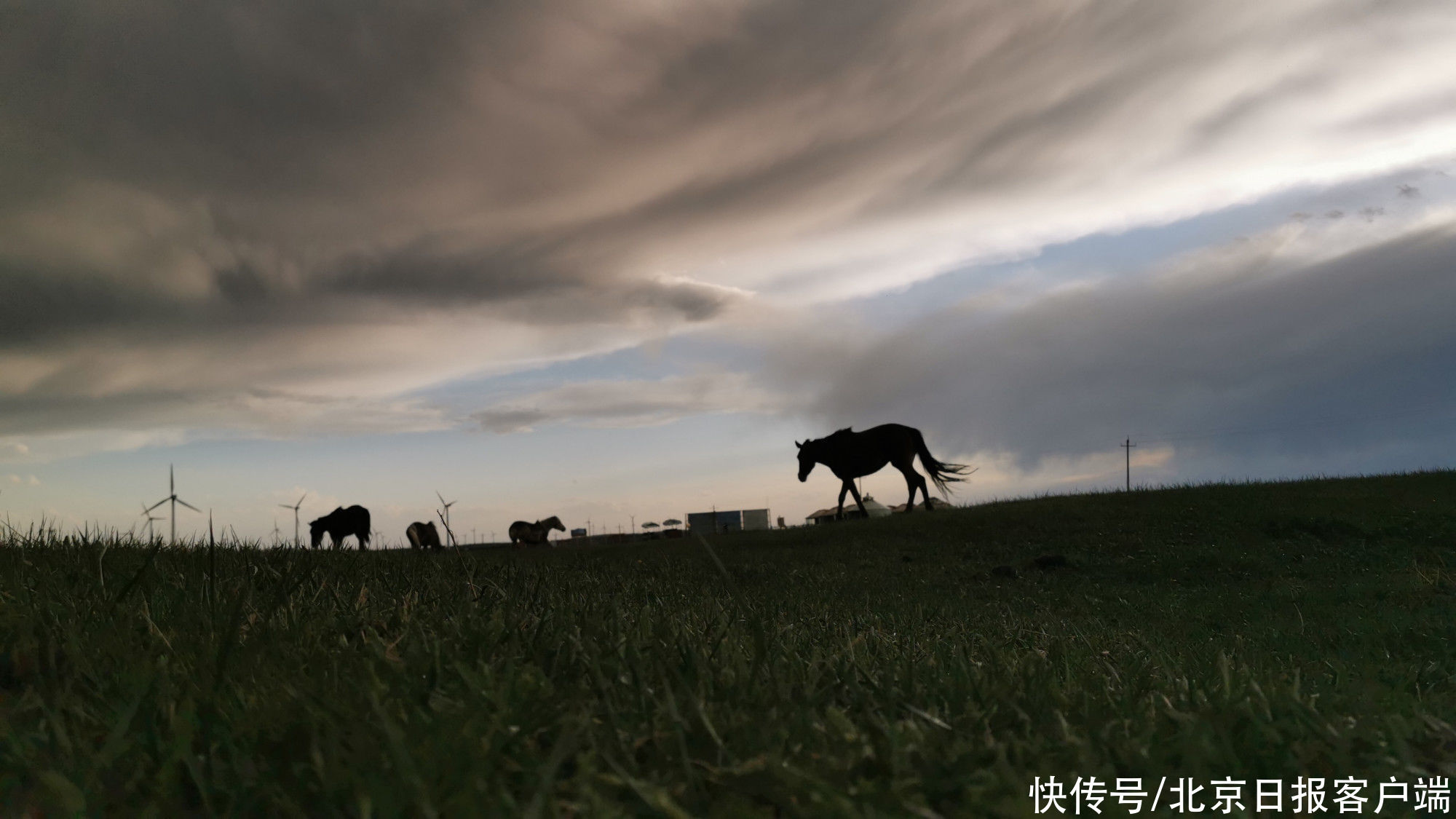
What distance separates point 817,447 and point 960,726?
3089 cm

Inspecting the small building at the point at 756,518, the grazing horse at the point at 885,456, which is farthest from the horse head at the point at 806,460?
the small building at the point at 756,518

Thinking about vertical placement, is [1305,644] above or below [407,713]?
below

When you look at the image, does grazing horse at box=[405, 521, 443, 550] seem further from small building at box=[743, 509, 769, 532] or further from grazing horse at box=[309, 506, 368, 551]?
small building at box=[743, 509, 769, 532]

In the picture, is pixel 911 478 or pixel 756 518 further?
pixel 756 518

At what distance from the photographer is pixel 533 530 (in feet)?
135

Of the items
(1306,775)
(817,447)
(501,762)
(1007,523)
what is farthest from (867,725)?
(817,447)

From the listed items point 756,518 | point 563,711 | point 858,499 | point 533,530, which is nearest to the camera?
point 563,711

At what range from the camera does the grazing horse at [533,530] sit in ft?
133

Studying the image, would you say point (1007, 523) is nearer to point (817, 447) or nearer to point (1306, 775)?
point (817, 447)

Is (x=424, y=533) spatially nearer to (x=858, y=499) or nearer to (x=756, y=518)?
(x=858, y=499)

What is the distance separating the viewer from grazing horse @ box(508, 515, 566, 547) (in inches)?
1593

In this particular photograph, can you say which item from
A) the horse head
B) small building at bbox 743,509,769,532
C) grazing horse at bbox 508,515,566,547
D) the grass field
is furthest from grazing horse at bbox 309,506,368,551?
small building at bbox 743,509,769,532

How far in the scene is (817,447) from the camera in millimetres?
33562

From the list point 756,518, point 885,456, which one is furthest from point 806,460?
point 756,518
